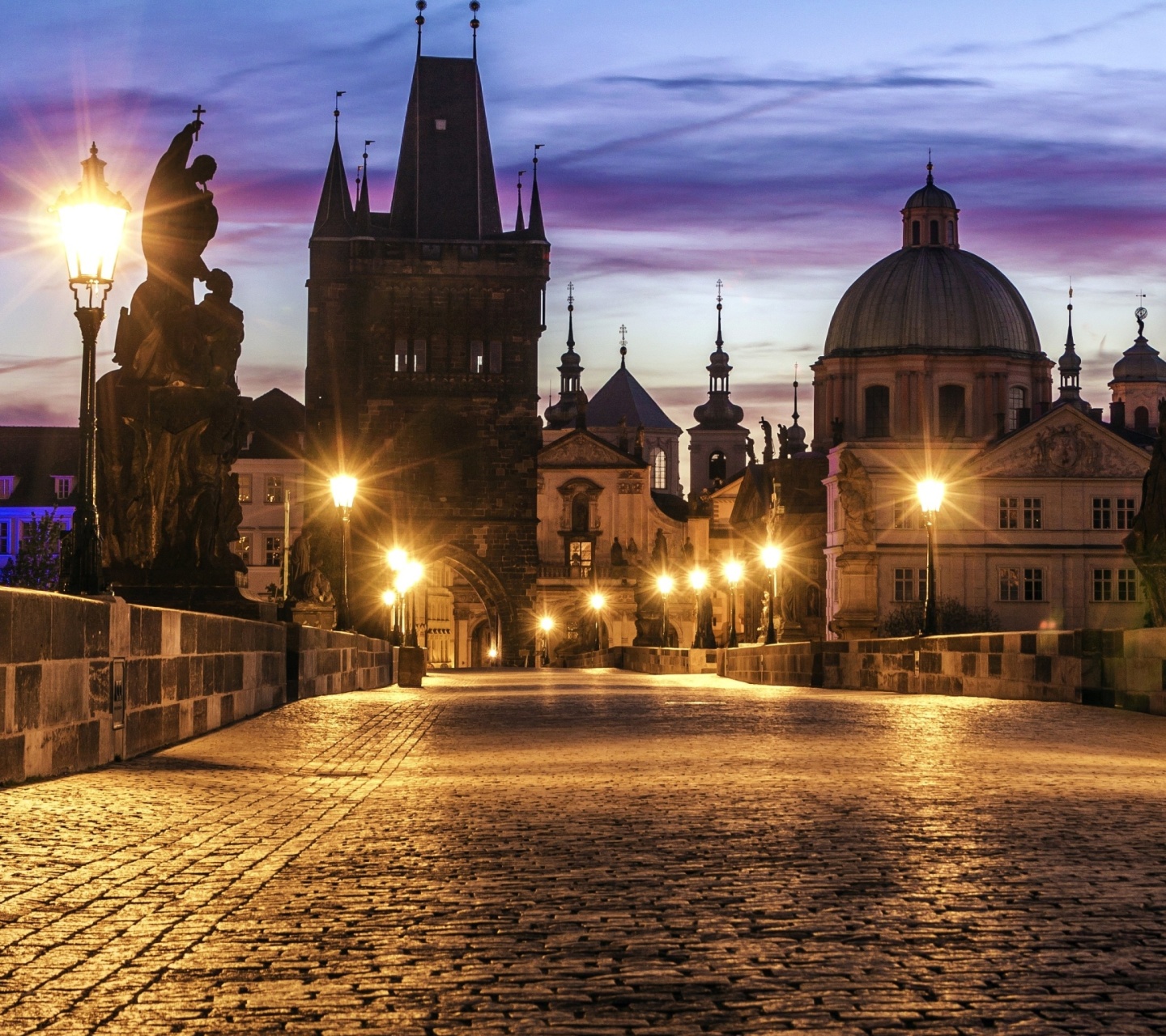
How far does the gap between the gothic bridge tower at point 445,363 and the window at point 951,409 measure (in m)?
28.8

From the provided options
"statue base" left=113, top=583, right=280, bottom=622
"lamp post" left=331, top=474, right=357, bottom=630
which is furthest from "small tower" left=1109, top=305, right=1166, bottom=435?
"statue base" left=113, top=583, right=280, bottom=622

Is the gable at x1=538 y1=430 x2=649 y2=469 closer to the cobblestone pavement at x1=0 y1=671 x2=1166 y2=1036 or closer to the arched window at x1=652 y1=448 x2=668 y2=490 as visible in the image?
the arched window at x1=652 y1=448 x2=668 y2=490

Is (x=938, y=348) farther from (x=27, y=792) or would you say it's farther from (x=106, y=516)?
(x=27, y=792)

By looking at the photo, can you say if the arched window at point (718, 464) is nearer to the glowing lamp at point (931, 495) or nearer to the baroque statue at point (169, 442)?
the glowing lamp at point (931, 495)

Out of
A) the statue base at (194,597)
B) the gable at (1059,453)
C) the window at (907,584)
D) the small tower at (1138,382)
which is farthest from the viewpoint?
the small tower at (1138,382)

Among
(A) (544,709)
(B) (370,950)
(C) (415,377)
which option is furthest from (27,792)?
(C) (415,377)

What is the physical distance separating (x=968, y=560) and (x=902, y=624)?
5123 mm

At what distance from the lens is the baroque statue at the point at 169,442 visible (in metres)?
17.5

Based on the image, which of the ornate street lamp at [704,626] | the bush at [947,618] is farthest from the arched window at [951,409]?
the ornate street lamp at [704,626]

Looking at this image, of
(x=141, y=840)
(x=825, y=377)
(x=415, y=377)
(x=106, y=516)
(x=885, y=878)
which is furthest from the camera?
(x=825, y=377)

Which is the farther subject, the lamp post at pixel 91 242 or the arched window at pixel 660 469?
the arched window at pixel 660 469

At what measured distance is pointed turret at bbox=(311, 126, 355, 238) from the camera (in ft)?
324

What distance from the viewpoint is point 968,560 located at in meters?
97.8

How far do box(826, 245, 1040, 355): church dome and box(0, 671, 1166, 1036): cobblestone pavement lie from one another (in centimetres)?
10472
